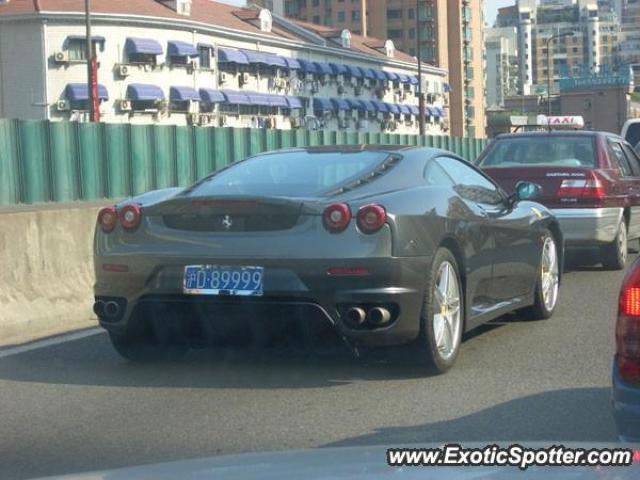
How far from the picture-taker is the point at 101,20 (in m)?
66.6

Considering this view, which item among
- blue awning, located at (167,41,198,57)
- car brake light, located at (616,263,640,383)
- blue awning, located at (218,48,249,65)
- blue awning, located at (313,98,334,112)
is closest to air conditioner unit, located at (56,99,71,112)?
blue awning, located at (167,41,198,57)

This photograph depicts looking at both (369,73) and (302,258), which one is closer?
(302,258)

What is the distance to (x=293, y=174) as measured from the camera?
7.29 metres

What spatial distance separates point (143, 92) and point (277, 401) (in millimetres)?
63073

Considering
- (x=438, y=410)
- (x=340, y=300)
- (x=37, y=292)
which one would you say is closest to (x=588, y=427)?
(x=438, y=410)

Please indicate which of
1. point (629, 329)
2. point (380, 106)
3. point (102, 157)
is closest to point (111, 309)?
point (629, 329)

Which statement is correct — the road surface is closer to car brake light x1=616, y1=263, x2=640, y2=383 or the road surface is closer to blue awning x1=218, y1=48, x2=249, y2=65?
car brake light x1=616, y1=263, x2=640, y2=383

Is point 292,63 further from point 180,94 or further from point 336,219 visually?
point 336,219

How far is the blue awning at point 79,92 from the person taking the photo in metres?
64.8

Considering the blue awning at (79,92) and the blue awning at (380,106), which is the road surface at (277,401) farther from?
the blue awning at (380,106)

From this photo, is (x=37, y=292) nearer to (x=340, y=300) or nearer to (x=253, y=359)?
(x=253, y=359)

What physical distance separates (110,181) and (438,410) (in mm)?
7165

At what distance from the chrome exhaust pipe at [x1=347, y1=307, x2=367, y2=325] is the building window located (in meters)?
69.0

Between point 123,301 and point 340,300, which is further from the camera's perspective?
point 123,301
